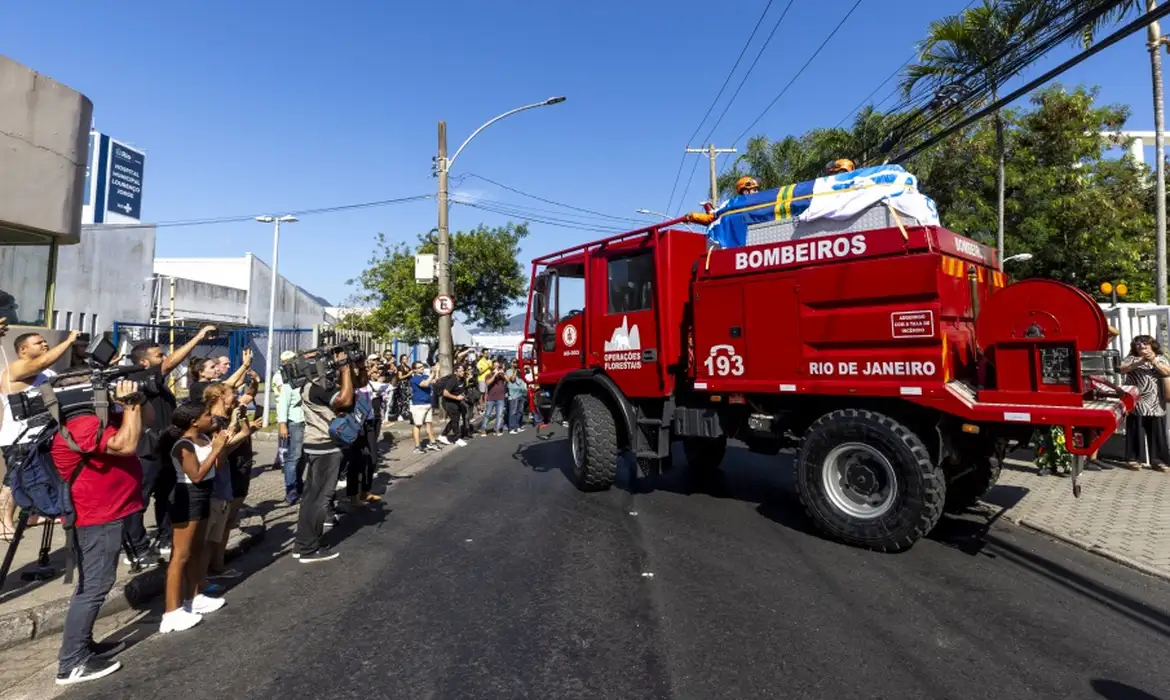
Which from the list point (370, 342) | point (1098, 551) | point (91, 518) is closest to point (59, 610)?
point (91, 518)

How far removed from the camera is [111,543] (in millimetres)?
3482

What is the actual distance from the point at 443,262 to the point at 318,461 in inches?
424

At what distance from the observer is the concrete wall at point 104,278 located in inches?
754

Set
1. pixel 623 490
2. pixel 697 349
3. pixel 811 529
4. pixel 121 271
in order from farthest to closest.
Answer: pixel 121 271
pixel 623 490
pixel 697 349
pixel 811 529

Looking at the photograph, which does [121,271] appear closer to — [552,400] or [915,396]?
[552,400]

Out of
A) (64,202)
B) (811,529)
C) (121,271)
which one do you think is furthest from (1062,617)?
(121,271)

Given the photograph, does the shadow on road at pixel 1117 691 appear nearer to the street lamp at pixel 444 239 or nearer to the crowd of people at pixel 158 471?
the crowd of people at pixel 158 471

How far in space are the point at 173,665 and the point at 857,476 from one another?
503 cm

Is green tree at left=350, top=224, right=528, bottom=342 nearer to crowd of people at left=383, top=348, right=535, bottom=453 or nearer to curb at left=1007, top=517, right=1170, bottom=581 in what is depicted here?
crowd of people at left=383, top=348, right=535, bottom=453

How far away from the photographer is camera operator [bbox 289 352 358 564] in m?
5.30

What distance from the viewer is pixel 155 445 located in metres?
4.31

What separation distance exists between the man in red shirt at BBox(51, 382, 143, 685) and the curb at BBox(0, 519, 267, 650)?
35 centimetres

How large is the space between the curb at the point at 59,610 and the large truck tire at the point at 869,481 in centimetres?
512

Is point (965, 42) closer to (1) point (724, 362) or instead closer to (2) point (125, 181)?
(1) point (724, 362)
